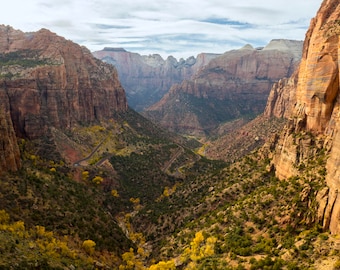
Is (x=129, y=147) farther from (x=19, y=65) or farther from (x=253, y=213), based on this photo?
(x=253, y=213)

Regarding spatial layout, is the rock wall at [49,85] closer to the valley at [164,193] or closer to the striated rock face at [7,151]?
the valley at [164,193]

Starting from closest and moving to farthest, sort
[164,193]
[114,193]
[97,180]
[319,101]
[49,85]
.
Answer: [319,101] < [114,193] < [164,193] < [97,180] < [49,85]

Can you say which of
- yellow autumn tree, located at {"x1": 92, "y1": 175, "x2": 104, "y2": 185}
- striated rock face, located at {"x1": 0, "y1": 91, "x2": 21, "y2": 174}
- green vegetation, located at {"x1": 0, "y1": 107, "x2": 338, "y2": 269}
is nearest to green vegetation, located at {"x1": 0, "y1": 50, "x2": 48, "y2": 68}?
green vegetation, located at {"x1": 0, "y1": 107, "x2": 338, "y2": 269}

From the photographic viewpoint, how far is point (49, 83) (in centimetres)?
14038

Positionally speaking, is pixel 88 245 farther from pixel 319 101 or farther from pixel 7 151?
pixel 319 101

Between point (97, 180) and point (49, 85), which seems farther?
point (49, 85)

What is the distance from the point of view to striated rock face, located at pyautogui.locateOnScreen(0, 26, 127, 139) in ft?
408

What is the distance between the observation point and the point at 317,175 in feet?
180

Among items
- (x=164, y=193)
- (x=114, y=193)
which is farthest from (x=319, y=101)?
(x=114, y=193)

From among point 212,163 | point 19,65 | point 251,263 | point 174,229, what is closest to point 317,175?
point 251,263

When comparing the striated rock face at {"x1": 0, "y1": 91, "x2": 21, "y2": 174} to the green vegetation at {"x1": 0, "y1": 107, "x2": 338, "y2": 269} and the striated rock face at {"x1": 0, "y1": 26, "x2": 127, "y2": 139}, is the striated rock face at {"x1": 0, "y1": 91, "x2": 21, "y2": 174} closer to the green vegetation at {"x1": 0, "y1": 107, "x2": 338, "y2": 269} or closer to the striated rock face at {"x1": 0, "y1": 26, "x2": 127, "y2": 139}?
the green vegetation at {"x1": 0, "y1": 107, "x2": 338, "y2": 269}

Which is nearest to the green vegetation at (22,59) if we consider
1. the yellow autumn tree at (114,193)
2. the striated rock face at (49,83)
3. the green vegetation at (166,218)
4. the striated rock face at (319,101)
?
the striated rock face at (49,83)

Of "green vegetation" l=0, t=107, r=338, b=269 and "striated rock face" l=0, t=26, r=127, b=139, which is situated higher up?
"striated rock face" l=0, t=26, r=127, b=139

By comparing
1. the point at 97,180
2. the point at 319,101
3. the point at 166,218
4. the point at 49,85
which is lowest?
the point at 166,218
